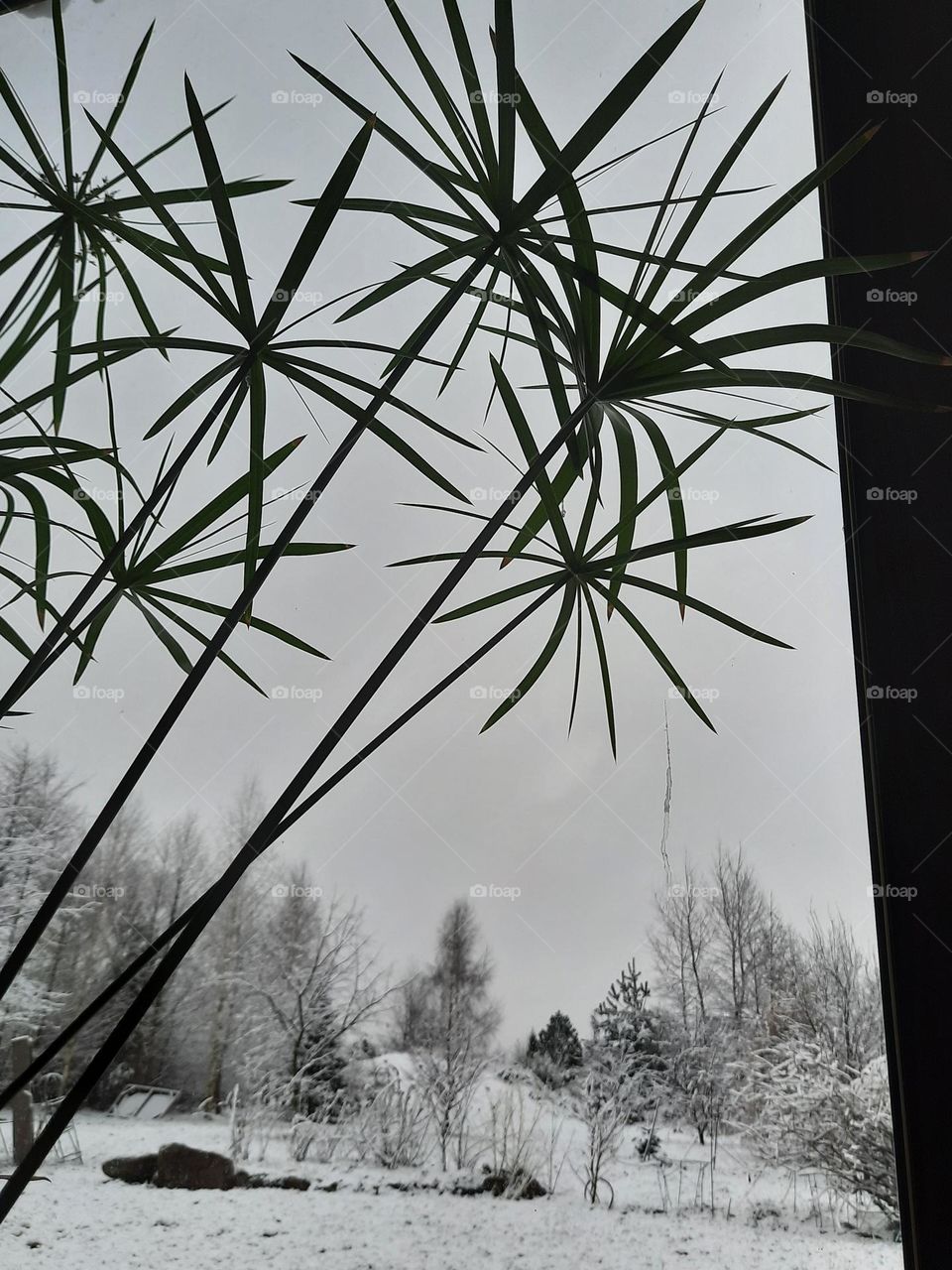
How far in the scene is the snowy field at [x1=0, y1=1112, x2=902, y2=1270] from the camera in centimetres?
112

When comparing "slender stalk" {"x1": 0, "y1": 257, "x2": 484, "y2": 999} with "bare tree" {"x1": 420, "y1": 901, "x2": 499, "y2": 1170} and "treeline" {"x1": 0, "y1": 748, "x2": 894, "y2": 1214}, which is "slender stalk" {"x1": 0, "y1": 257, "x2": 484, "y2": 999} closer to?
"treeline" {"x1": 0, "y1": 748, "x2": 894, "y2": 1214}

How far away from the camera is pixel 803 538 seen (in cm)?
134

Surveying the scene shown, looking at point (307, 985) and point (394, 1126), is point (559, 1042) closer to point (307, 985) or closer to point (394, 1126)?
point (394, 1126)

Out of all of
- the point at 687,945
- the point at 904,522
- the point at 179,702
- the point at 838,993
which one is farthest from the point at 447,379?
the point at 838,993

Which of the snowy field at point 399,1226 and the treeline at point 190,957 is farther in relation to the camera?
the treeline at point 190,957

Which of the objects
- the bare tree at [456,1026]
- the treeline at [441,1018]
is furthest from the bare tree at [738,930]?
the bare tree at [456,1026]

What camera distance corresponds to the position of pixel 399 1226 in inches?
45.5

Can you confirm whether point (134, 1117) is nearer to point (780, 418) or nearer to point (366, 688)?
point (366, 688)

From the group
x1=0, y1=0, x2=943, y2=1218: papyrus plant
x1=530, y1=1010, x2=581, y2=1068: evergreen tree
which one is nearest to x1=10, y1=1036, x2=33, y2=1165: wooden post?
x1=0, y1=0, x2=943, y2=1218: papyrus plant

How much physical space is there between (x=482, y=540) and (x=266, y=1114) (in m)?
0.88

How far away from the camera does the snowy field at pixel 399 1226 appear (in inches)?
44.1

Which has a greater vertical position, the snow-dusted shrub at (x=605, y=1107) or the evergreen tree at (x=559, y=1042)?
the evergreen tree at (x=559, y=1042)

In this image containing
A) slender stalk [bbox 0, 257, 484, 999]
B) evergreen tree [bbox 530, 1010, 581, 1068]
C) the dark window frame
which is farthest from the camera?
evergreen tree [bbox 530, 1010, 581, 1068]

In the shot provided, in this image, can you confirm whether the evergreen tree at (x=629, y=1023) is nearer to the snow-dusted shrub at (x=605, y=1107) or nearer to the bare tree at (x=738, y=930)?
the snow-dusted shrub at (x=605, y=1107)
